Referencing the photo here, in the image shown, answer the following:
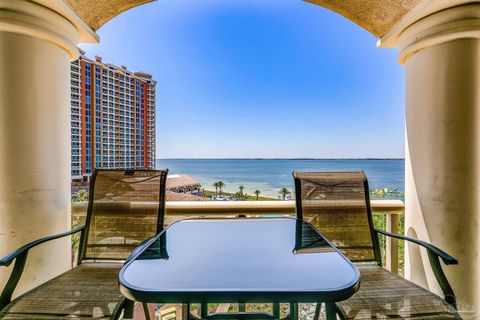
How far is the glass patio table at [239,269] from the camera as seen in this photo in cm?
96

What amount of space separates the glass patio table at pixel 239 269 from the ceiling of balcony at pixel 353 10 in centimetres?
187

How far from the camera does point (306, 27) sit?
7.06 meters

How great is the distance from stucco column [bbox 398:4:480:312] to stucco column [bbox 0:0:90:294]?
2.79 m

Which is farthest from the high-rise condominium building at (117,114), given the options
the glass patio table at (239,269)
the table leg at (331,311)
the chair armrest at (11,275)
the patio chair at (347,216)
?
the table leg at (331,311)

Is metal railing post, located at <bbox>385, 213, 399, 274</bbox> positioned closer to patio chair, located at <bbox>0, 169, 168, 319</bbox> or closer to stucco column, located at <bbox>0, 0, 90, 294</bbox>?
patio chair, located at <bbox>0, 169, 168, 319</bbox>

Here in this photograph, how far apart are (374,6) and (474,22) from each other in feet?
2.31

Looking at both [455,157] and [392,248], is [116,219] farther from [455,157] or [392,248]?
[455,157]

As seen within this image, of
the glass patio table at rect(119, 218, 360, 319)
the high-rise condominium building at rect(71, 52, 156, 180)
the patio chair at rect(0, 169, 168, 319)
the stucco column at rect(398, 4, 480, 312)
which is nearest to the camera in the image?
the glass patio table at rect(119, 218, 360, 319)

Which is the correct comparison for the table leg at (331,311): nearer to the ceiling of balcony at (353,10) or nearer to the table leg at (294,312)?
the table leg at (294,312)

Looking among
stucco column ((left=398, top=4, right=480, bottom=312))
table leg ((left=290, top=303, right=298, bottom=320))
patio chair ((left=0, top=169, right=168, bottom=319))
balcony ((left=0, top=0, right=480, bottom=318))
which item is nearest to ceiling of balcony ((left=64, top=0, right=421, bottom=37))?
balcony ((left=0, top=0, right=480, bottom=318))

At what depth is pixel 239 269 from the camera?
1.20m

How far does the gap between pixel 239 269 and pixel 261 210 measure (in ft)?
4.21

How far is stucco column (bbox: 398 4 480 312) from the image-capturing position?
186 centimetres

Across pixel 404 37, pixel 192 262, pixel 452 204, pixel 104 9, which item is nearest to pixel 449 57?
pixel 404 37
